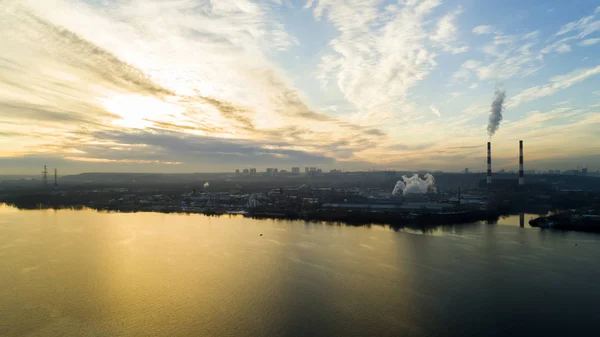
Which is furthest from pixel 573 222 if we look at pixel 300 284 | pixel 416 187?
pixel 416 187

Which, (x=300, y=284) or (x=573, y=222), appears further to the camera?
(x=573, y=222)

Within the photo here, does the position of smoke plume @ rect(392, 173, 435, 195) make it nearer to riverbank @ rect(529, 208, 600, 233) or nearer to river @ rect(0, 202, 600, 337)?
riverbank @ rect(529, 208, 600, 233)

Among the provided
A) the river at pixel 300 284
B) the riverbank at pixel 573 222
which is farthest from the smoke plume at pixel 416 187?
the river at pixel 300 284

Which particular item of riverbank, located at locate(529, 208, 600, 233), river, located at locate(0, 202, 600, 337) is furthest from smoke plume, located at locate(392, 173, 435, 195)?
river, located at locate(0, 202, 600, 337)

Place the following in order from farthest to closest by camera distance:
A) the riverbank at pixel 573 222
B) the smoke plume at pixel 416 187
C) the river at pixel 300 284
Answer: the smoke plume at pixel 416 187 → the riverbank at pixel 573 222 → the river at pixel 300 284

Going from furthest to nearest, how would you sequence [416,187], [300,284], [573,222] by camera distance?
[416,187]
[573,222]
[300,284]

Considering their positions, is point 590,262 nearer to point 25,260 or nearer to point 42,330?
point 42,330

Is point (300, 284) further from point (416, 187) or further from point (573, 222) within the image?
point (416, 187)

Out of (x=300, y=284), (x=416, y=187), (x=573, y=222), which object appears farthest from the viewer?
(x=416, y=187)

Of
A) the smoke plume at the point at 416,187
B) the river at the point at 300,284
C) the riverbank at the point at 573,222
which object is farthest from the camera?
the smoke plume at the point at 416,187

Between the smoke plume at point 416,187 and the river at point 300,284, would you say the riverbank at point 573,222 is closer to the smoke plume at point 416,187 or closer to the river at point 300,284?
the river at point 300,284
